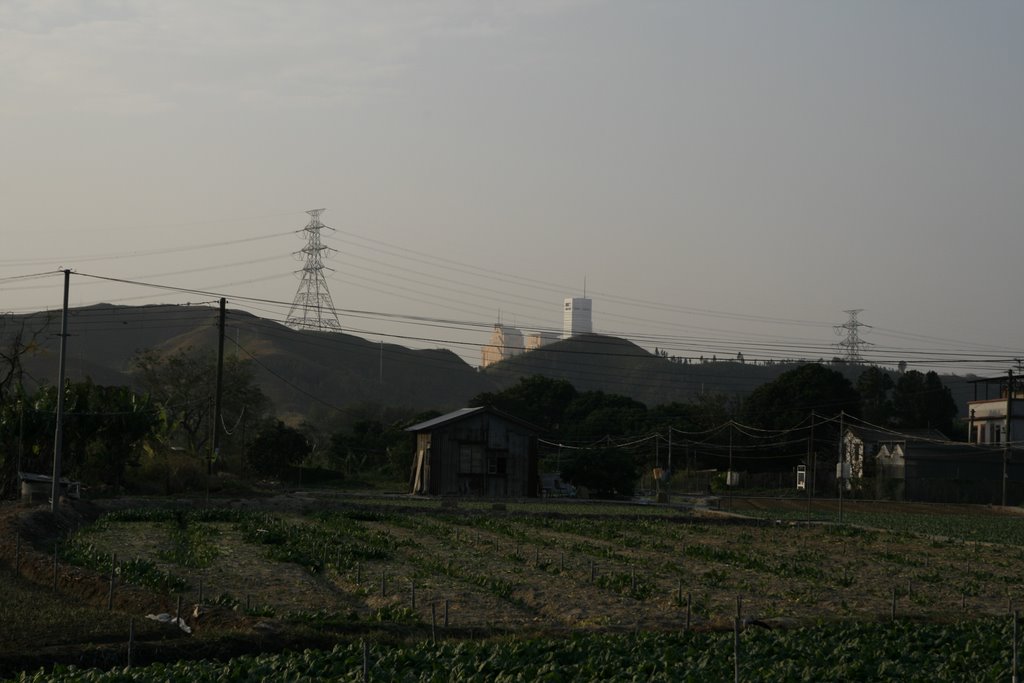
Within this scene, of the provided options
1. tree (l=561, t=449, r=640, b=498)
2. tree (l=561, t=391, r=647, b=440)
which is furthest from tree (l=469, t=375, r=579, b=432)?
tree (l=561, t=449, r=640, b=498)

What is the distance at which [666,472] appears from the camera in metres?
85.1

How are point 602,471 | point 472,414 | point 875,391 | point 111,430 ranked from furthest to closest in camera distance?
1. point 875,391
2. point 602,471
3. point 472,414
4. point 111,430

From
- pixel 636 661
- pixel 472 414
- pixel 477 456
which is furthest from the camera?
pixel 477 456

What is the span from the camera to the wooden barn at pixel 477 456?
64.5m

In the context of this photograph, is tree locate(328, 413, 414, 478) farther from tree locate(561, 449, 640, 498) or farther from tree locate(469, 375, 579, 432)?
tree locate(561, 449, 640, 498)

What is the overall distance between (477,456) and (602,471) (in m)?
9.10

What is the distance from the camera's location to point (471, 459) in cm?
6519

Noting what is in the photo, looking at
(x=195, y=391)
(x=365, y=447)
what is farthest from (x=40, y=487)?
(x=195, y=391)

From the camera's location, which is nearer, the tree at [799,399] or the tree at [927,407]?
the tree at [799,399]

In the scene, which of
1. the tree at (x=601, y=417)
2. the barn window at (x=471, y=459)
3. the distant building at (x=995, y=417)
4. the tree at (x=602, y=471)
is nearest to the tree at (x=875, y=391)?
the distant building at (x=995, y=417)

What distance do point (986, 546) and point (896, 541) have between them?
315 centimetres

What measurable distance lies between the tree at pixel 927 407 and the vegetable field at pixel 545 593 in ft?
249

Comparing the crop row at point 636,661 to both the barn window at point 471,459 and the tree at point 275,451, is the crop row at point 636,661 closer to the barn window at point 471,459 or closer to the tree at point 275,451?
the barn window at point 471,459

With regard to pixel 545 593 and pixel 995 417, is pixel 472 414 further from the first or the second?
pixel 995 417
